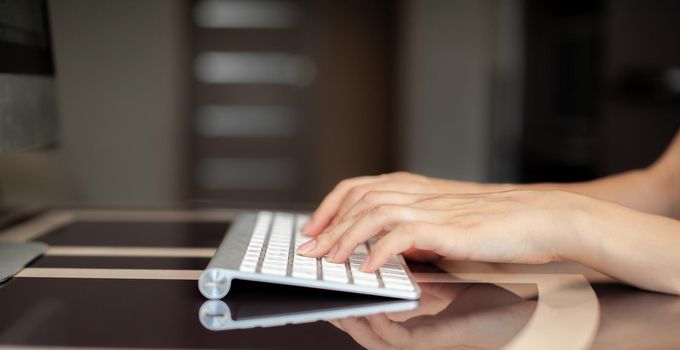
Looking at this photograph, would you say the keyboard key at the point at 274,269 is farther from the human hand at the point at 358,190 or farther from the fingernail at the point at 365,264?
the human hand at the point at 358,190

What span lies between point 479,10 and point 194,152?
2116 mm

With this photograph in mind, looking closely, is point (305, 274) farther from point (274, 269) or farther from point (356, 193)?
point (356, 193)

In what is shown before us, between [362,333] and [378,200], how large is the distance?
0.82 feet

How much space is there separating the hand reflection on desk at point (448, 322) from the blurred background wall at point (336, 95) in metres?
0.79

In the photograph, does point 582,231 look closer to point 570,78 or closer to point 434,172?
point 570,78

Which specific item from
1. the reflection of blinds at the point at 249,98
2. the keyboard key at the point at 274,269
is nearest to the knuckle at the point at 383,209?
the keyboard key at the point at 274,269

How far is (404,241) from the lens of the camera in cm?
77

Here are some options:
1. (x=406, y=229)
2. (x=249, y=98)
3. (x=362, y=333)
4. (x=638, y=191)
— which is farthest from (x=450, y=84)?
(x=362, y=333)

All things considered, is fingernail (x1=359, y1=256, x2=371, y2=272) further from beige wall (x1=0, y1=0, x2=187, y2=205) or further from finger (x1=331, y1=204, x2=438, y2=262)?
beige wall (x1=0, y1=0, x2=187, y2=205)

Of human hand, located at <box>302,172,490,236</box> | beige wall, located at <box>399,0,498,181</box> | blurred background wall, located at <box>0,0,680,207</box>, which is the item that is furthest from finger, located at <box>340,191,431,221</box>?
beige wall, located at <box>399,0,498,181</box>

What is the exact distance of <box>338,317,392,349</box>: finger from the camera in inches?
24.7

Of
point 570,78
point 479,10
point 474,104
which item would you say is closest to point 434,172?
point 474,104

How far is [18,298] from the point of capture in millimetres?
751

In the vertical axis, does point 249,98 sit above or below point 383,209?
below
